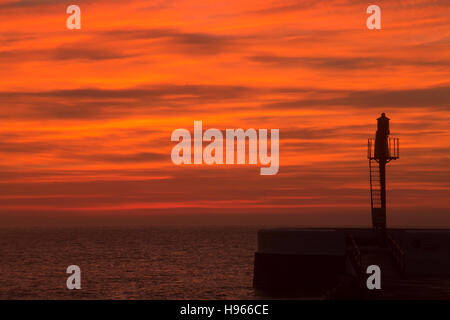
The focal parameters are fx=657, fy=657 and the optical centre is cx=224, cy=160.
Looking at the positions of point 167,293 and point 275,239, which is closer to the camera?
point 275,239

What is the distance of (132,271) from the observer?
64.8m

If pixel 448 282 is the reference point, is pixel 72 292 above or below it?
below

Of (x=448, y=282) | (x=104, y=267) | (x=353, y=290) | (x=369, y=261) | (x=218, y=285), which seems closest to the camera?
(x=353, y=290)

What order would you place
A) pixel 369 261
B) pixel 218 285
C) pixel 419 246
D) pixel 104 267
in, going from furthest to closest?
pixel 104 267
pixel 218 285
pixel 369 261
pixel 419 246
